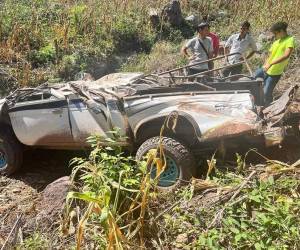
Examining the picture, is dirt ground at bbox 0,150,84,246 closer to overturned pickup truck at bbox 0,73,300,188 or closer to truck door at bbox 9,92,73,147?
overturned pickup truck at bbox 0,73,300,188

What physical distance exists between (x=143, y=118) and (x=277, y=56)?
287cm

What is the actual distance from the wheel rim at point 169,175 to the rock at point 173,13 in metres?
8.53

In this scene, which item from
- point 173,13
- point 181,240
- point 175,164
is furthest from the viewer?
point 173,13

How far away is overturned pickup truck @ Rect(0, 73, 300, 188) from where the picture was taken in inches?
219

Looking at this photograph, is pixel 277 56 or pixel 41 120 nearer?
pixel 41 120

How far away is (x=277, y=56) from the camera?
7.57 metres

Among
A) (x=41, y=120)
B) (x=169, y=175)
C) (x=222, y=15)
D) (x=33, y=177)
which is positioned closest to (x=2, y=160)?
(x=33, y=177)

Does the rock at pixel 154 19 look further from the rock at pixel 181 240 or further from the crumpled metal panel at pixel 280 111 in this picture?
the rock at pixel 181 240

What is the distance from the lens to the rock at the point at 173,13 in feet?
44.4

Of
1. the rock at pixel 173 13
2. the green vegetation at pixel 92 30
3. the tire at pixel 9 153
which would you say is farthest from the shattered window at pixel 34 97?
the rock at pixel 173 13

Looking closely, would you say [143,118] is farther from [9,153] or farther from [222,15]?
[222,15]

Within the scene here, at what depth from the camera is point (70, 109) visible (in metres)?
6.23

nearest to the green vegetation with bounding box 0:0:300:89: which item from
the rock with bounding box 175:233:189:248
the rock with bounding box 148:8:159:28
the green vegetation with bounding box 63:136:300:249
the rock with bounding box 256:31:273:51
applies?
the rock with bounding box 148:8:159:28

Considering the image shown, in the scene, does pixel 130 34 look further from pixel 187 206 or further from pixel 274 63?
pixel 187 206
